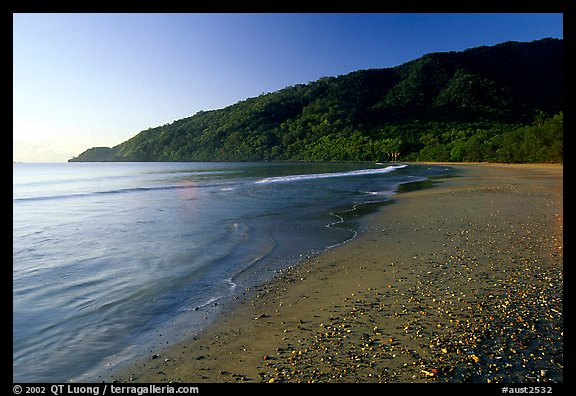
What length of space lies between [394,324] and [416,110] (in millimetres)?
169632

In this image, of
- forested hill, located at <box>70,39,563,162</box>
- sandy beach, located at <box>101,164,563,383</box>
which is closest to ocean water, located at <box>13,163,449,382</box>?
sandy beach, located at <box>101,164,563,383</box>

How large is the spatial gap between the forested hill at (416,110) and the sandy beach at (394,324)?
94456 mm

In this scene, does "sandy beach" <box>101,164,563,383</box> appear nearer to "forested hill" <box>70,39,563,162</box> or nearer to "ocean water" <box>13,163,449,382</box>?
"ocean water" <box>13,163,449,382</box>

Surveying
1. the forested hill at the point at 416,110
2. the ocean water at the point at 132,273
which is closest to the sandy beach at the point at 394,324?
the ocean water at the point at 132,273

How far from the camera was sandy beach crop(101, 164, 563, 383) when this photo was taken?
395 centimetres

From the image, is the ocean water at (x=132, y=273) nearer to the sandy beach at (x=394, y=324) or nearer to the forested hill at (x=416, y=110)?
the sandy beach at (x=394, y=324)

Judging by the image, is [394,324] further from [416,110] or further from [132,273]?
[416,110]

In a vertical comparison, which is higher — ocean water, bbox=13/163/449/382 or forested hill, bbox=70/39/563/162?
forested hill, bbox=70/39/563/162

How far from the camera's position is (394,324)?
501 centimetres

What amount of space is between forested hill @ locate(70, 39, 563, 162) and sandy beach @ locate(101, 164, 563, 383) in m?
94.5

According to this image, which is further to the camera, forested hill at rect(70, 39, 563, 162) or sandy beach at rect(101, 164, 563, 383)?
forested hill at rect(70, 39, 563, 162)

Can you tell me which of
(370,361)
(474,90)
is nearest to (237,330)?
(370,361)
